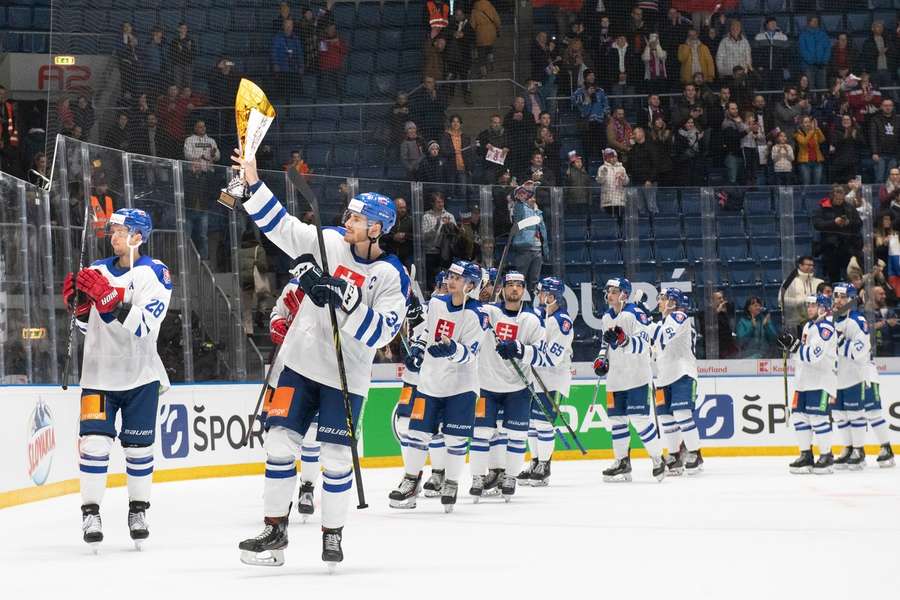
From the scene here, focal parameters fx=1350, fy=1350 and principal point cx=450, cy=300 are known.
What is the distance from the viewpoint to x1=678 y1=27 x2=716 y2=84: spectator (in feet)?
53.7

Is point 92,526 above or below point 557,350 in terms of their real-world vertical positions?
below

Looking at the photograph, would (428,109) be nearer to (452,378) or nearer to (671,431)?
(671,431)

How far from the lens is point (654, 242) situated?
1379 centimetres

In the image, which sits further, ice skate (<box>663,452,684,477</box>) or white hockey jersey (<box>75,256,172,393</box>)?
ice skate (<box>663,452,684,477</box>)

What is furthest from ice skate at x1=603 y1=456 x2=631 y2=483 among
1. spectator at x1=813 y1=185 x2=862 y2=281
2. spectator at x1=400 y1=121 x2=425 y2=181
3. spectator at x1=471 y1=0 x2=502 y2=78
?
spectator at x1=471 y1=0 x2=502 y2=78

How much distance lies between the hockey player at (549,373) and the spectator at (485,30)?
5.29 metres

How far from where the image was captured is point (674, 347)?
464 inches

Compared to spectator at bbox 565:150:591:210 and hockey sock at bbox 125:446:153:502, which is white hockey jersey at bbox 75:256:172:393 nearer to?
hockey sock at bbox 125:446:153:502

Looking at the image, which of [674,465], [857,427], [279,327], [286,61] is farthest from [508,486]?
[286,61]

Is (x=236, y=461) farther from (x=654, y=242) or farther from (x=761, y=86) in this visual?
(x=761, y=86)

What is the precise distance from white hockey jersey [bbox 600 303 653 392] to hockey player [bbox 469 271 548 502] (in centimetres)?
167

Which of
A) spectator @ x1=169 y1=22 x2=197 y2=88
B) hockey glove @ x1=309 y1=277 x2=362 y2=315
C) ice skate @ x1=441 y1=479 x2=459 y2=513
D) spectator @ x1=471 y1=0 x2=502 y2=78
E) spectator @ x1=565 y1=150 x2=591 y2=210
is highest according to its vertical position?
spectator @ x1=471 y1=0 x2=502 y2=78

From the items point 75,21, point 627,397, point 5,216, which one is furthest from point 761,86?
point 5,216

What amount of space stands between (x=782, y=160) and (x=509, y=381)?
7.19 meters
